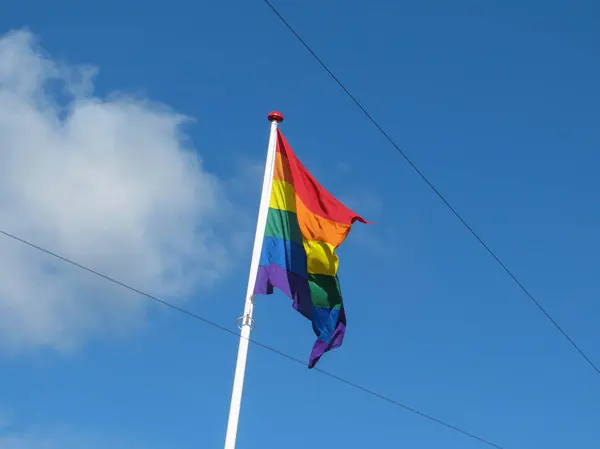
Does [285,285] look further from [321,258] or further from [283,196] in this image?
[283,196]

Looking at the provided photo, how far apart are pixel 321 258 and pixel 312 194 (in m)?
1.26

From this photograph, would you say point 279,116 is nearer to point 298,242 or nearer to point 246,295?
point 298,242

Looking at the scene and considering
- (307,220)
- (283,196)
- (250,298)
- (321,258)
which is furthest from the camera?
(283,196)

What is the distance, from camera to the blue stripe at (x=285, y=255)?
52.9ft

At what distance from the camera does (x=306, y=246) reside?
1652cm

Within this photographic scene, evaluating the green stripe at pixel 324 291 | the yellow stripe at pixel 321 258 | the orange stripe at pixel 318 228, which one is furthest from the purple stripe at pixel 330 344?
the orange stripe at pixel 318 228

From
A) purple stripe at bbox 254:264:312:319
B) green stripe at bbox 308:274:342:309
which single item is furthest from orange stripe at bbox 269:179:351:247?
purple stripe at bbox 254:264:312:319

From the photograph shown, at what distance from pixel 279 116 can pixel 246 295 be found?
367 cm

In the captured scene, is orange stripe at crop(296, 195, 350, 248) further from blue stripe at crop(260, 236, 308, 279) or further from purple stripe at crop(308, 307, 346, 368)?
purple stripe at crop(308, 307, 346, 368)

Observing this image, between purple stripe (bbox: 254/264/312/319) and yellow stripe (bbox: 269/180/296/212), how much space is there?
1.26 metres

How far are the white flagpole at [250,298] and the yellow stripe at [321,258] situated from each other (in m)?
0.99

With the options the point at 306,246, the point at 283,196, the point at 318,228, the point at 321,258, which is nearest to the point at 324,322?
the point at 321,258

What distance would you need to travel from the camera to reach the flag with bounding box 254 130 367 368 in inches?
632

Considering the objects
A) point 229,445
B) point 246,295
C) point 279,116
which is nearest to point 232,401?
point 229,445
